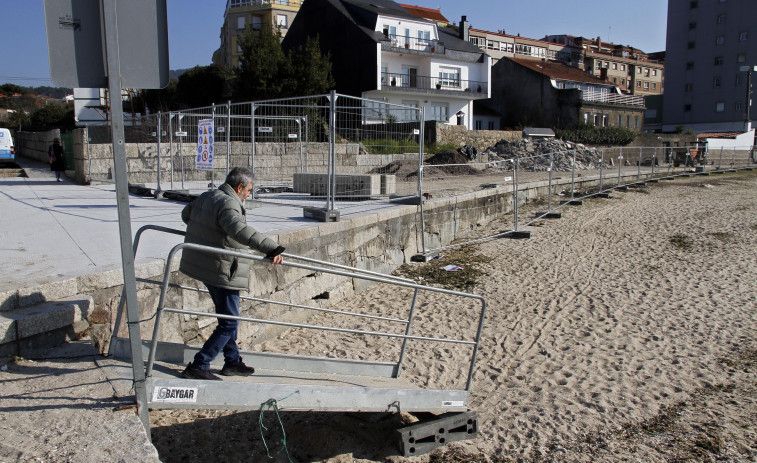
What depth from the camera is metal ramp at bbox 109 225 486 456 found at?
119 inches

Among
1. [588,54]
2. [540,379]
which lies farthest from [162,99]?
[588,54]

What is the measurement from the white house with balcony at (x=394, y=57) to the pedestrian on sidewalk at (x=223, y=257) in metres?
33.5

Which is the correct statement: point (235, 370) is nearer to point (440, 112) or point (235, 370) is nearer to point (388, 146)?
point (388, 146)

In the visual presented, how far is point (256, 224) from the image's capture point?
755cm

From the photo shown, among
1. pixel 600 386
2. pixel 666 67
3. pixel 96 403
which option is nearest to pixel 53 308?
pixel 96 403

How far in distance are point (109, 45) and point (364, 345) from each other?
4.57 m

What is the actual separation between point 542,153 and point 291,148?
17.3 m

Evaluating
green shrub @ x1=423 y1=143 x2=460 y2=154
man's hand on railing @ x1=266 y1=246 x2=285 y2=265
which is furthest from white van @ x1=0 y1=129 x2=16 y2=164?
man's hand on railing @ x1=266 y1=246 x2=285 y2=265

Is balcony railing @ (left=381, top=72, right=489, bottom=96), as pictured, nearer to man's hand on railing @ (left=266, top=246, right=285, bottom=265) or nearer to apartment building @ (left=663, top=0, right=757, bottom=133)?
apartment building @ (left=663, top=0, right=757, bottom=133)

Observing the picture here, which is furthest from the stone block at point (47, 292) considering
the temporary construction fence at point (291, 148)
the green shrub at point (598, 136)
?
the green shrub at point (598, 136)

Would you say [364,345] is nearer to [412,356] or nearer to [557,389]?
[412,356]

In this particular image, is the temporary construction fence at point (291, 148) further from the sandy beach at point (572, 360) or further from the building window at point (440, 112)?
the building window at point (440, 112)

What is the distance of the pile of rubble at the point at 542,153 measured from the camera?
25.2m

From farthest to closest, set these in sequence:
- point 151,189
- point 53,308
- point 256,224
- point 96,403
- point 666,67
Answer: point 666,67 < point 151,189 < point 256,224 < point 53,308 < point 96,403
